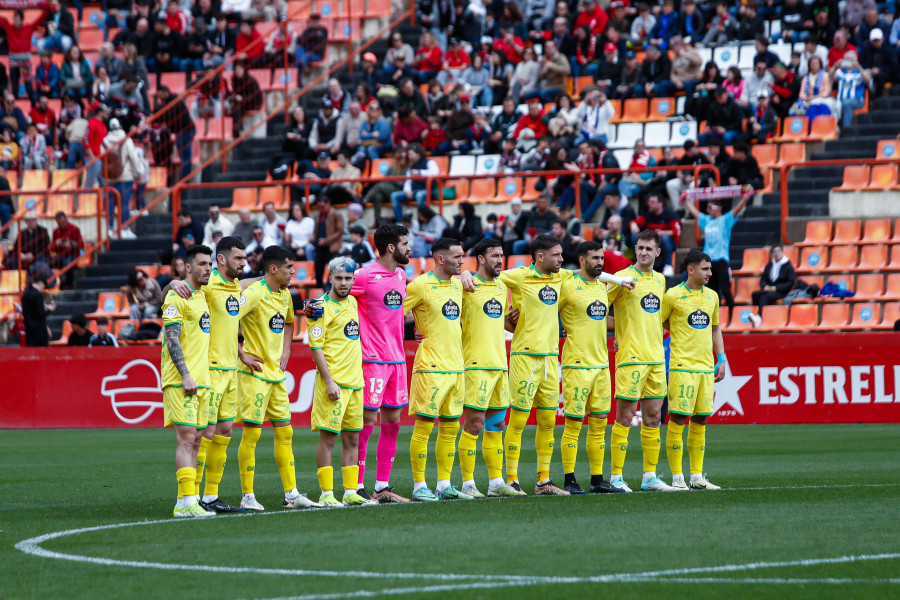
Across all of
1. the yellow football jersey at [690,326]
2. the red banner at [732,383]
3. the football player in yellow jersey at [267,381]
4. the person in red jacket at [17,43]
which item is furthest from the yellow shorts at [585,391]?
the person in red jacket at [17,43]

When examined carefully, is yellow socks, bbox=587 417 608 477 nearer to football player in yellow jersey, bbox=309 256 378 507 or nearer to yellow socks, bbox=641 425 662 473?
yellow socks, bbox=641 425 662 473

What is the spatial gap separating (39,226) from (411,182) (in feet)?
24.6

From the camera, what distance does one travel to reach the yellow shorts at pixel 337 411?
1106cm

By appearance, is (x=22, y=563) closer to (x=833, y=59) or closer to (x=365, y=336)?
(x=365, y=336)

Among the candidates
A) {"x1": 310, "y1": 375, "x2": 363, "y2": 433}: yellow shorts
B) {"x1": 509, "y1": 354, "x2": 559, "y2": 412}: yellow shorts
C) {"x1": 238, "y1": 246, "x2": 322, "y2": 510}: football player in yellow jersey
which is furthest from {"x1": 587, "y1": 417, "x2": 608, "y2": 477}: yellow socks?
{"x1": 238, "y1": 246, "x2": 322, "y2": 510}: football player in yellow jersey

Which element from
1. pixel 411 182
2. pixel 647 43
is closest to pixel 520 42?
pixel 647 43

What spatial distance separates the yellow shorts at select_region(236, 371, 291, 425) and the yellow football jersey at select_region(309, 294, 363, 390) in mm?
480

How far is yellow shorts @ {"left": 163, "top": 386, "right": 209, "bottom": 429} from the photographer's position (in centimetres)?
1048

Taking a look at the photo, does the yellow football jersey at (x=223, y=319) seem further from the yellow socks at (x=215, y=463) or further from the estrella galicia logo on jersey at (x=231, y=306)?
the yellow socks at (x=215, y=463)

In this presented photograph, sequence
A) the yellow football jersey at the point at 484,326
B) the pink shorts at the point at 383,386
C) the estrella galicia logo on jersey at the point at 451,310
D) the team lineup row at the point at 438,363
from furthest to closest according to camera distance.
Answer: the yellow football jersey at the point at 484,326, the estrella galicia logo on jersey at the point at 451,310, the pink shorts at the point at 383,386, the team lineup row at the point at 438,363

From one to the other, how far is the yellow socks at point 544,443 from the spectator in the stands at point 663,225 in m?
10.4

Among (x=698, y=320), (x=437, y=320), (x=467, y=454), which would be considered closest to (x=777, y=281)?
(x=698, y=320)

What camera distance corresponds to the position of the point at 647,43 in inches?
1055

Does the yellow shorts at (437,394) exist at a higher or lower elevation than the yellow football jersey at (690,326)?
lower
